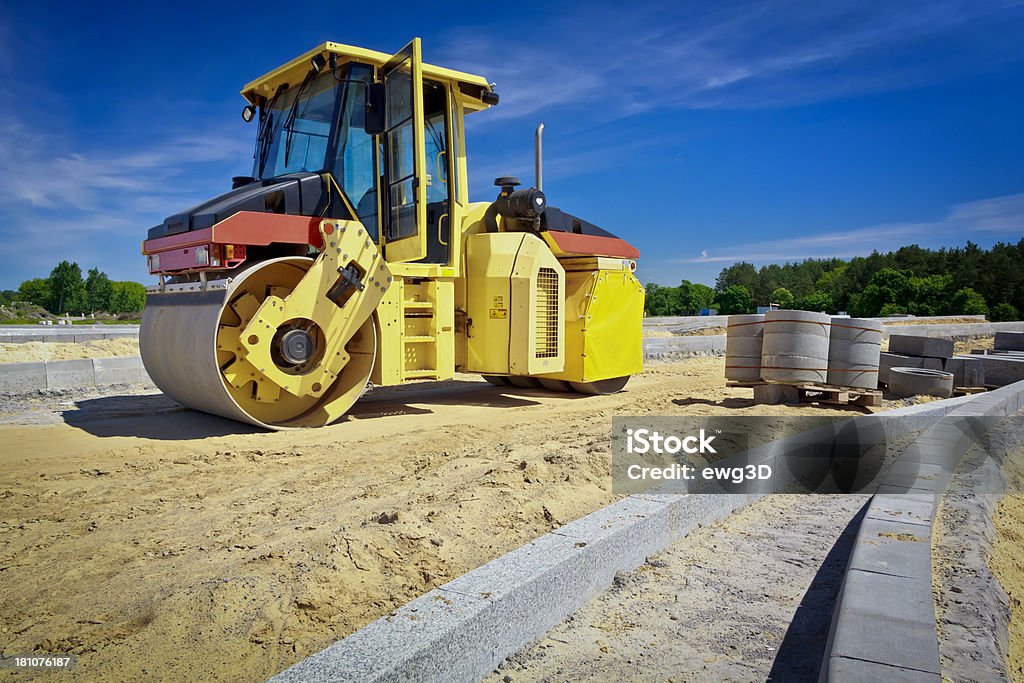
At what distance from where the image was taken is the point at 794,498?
16.0ft

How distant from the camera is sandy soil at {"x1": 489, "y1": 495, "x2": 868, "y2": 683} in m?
2.65

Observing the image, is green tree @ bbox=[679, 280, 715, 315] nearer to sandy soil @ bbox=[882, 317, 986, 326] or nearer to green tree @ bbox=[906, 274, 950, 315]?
green tree @ bbox=[906, 274, 950, 315]

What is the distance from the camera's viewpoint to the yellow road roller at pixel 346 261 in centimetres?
625

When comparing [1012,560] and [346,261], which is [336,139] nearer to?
[346,261]

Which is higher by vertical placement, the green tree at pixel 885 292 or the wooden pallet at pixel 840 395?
the green tree at pixel 885 292

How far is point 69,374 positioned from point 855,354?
9905 mm

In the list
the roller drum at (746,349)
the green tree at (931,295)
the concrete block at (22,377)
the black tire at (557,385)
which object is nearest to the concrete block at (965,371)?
the roller drum at (746,349)

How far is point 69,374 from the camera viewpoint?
9289 mm

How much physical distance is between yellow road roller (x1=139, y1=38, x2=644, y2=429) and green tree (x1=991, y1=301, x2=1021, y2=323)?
151 ft

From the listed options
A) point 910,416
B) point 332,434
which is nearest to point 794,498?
point 910,416

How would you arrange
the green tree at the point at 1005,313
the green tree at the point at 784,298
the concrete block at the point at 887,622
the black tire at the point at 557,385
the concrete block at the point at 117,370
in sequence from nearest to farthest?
the concrete block at the point at 887,622 → the concrete block at the point at 117,370 → the black tire at the point at 557,385 → the green tree at the point at 1005,313 → the green tree at the point at 784,298

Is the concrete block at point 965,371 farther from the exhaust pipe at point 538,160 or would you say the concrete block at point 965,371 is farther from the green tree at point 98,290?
the green tree at point 98,290

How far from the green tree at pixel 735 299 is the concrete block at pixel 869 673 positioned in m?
96.5

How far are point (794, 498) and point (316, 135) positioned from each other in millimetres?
5583
